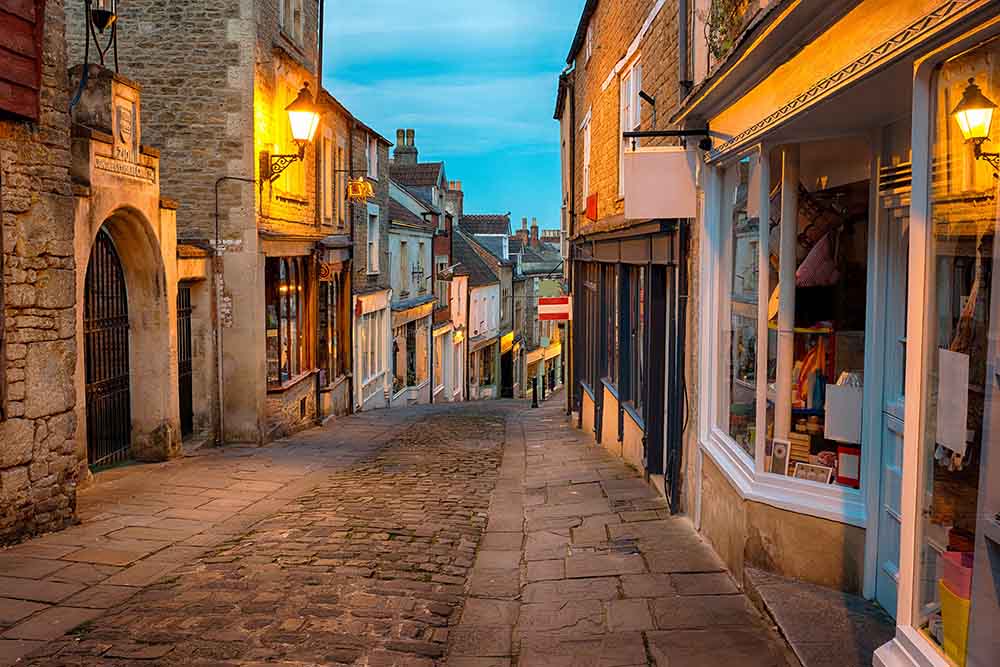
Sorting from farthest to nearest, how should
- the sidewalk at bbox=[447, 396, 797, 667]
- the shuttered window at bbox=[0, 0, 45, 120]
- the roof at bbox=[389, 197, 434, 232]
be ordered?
1. the roof at bbox=[389, 197, 434, 232]
2. the shuttered window at bbox=[0, 0, 45, 120]
3. the sidewalk at bbox=[447, 396, 797, 667]

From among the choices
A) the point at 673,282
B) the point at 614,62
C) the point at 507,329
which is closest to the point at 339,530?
the point at 673,282

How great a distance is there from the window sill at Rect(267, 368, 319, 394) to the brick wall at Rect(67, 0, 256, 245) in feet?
8.74

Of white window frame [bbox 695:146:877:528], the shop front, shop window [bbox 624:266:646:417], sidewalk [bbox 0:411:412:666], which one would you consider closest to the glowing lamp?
sidewalk [bbox 0:411:412:666]

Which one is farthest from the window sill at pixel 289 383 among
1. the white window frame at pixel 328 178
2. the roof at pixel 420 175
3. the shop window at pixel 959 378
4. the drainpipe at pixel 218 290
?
the roof at pixel 420 175

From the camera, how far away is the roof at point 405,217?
95.8 ft

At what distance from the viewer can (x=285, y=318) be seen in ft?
56.3

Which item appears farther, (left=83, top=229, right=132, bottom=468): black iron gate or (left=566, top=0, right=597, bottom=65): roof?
(left=566, top=0, right=597, bottom=65): roof

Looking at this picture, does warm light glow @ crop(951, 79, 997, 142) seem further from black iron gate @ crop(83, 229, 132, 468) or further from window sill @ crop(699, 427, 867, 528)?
black iron gate @ crop(83, 229, 132, 468)

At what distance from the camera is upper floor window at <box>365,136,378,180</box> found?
25250mm

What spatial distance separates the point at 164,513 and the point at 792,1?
7271mm

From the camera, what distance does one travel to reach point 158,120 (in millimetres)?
14672

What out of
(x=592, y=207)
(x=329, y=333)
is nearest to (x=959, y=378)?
(x=592, y=207)

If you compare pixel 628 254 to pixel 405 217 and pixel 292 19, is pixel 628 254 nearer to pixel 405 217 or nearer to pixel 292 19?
pixel 292 19

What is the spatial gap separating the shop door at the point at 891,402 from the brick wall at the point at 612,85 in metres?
3.74
